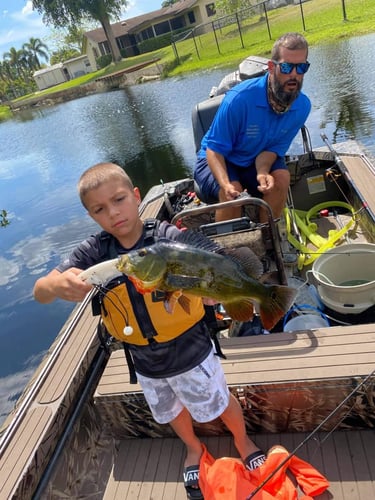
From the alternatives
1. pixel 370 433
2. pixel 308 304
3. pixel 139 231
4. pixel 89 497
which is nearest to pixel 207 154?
pixel 308 304

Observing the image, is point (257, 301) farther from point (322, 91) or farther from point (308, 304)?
point (322, 91)

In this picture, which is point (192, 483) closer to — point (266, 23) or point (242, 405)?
point (242, 405)

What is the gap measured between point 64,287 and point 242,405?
1407mm

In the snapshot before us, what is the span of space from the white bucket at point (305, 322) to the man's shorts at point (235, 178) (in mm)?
1621

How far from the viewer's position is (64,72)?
8031 centimetres

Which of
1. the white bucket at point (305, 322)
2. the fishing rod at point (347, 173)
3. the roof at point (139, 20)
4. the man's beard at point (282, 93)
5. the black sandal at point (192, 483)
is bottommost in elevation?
the black sandal at point (192, 483)

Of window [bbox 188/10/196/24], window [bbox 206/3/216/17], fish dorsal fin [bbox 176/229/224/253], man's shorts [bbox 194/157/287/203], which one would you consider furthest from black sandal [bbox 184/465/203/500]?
window [bbox 188/10/196/24]

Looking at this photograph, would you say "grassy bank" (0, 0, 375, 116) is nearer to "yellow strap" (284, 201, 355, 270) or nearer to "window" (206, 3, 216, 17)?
"window" (206, 3, 216, 17)

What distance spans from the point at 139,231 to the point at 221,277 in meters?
0.57

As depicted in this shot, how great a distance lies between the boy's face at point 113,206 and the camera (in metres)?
1.94

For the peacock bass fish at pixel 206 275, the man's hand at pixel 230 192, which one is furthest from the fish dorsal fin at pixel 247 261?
the man's hand at pixel 230 192

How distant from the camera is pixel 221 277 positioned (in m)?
1.82

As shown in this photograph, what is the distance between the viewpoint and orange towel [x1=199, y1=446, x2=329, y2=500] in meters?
2.12

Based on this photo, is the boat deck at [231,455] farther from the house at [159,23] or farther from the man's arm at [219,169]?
the house at [159,23]
